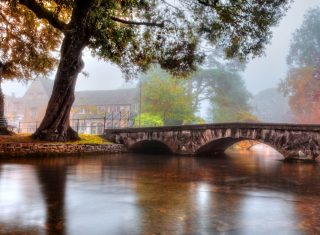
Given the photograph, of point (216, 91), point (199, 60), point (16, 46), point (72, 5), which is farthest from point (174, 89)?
point (72, 5)

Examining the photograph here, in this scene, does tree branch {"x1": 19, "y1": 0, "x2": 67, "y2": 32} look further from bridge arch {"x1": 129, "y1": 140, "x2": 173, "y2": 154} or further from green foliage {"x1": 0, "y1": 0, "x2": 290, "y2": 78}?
bridge arch {"x1": 129, "y1": 140, "x2": 173, "y2": 154}

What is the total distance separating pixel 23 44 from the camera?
2177 centimetres

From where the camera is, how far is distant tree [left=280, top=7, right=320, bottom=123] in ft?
143

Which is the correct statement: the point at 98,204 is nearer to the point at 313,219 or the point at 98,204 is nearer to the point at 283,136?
the point at 313,219

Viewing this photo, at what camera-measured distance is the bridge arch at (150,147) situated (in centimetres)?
2502

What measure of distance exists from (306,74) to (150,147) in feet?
95.1

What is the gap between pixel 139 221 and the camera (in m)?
3.95

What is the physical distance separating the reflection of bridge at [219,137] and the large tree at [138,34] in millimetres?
4428

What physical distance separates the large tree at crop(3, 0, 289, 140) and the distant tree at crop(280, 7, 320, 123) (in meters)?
23.9

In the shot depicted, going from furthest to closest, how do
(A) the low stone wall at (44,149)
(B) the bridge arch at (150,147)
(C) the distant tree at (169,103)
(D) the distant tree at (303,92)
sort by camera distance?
1. (D) the distant tree at (303,92)
2. (C) the distant tree at (169,103)
3. (B) the bridge arch at (150,147)
4. (A) the low stone wall at (44,149)

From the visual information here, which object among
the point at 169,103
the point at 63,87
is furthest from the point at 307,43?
the point at 63,87

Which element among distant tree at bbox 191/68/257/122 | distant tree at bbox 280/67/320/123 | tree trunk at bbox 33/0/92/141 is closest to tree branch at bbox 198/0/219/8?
tree trunk at bbox 33/0/92/141

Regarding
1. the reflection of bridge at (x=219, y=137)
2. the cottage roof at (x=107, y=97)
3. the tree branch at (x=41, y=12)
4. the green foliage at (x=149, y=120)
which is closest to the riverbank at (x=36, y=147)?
the reflection of bridge at (x=219, y=137)

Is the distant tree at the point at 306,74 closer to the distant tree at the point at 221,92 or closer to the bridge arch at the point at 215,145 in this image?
the distant tree at the point at 221,92
